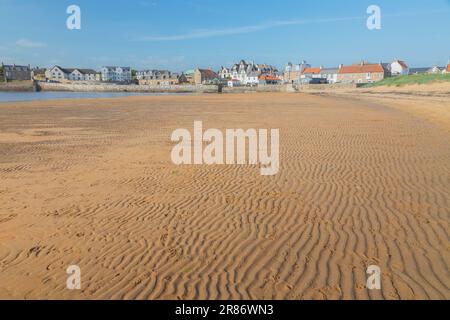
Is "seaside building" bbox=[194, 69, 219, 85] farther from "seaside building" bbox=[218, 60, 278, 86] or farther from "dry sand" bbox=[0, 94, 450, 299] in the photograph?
"dry sand" bbox=[0, 94, 450, 299]

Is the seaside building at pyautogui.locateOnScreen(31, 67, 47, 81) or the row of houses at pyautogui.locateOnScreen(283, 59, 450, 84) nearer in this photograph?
the row of houses at pyautogui.locateOnScreen(283, 59, 450, 84)

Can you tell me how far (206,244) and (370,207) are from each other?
3.88m

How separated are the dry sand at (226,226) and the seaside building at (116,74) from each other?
166566mm

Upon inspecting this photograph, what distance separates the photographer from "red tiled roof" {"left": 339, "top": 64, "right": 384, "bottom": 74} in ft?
371

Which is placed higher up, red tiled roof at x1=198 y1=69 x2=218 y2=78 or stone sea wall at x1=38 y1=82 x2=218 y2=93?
red tiled roof at x1=198 y1=69 x2=218 y2=78

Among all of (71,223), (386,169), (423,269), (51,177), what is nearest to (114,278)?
(71,223)

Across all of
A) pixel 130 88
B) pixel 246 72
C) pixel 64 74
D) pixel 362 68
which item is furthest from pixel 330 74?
pixel 64 74

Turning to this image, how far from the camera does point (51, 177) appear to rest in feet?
31.9

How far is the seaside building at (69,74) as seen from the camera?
150500mm

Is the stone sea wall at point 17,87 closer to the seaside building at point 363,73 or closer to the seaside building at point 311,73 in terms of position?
the seaside building at point 311,73

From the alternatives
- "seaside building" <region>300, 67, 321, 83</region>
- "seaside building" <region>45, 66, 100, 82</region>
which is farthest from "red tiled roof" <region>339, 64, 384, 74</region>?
"seaside building" <region>45, 66, 100, 82</region>

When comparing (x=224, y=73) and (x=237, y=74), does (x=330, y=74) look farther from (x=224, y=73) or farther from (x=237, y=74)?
(x=224, y=73)

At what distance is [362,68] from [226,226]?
126 metres

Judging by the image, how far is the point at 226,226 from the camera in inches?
253
